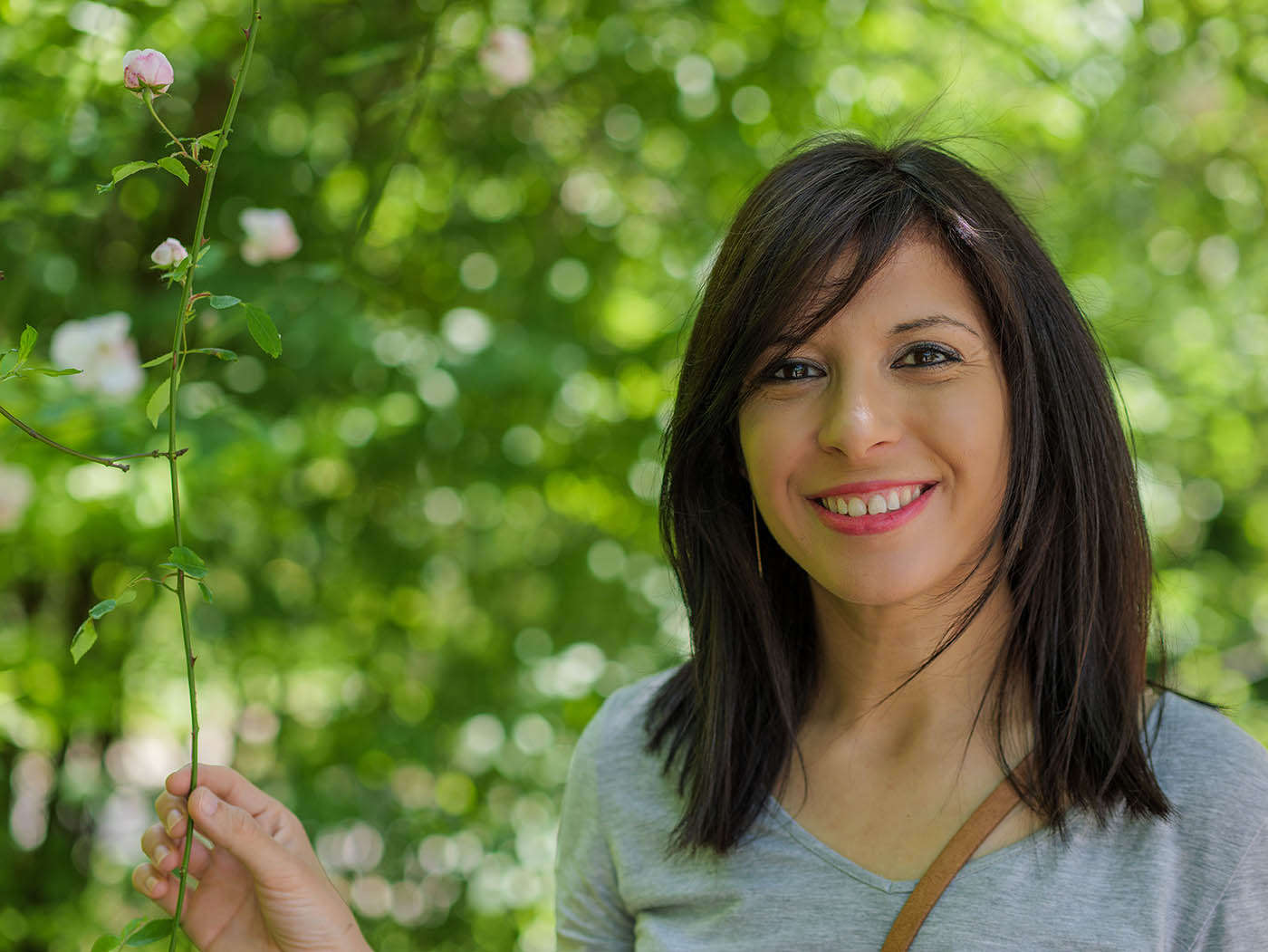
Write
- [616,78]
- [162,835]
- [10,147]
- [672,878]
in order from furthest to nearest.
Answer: [616,78], [10,147], [672,878], [162,835]

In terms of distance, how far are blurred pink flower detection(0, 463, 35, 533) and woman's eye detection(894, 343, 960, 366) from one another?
4.28 ft

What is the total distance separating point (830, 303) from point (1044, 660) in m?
0.49

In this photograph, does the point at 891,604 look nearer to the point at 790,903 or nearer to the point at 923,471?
the point at 923,471

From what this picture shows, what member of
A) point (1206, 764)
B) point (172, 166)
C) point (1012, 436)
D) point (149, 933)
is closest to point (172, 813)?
point (149, 933)

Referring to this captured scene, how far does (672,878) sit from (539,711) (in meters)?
1.15

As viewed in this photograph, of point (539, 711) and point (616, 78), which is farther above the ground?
point (616, 78)

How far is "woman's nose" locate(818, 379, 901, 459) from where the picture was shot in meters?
1.30

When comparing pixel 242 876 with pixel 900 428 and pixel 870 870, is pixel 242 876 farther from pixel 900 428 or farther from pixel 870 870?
pixel 900 428

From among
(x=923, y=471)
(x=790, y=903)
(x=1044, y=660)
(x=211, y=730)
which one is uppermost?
(x=923, y=471)

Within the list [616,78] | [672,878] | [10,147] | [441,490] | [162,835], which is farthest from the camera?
[441,490]

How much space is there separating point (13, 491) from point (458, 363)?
2.40 ft

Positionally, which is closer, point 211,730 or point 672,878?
point 672,878

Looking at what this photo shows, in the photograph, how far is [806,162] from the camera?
1.44 meters

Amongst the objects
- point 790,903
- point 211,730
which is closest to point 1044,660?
point 790,903
